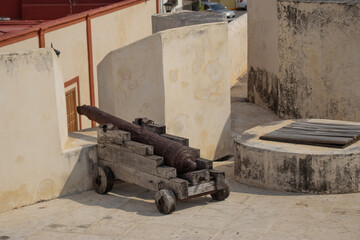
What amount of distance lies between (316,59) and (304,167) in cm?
443

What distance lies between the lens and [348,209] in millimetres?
9688

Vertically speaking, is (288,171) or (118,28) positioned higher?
(118,28)

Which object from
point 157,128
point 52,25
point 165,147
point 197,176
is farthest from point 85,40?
point 197,176

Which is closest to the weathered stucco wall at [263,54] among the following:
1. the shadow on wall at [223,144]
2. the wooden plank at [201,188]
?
the shadow on wall at [223,144]

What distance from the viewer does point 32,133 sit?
32.2 ft

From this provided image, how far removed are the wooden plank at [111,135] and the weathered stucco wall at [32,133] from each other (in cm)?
36

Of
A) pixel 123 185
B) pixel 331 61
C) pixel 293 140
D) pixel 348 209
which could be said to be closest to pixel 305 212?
pixel 348 209

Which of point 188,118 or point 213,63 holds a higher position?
point 213,63

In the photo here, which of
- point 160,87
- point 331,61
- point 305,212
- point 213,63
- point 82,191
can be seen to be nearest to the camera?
point 305,212

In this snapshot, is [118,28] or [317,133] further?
[118,28]

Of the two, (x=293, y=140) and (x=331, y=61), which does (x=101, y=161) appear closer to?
(x=293, y=140)

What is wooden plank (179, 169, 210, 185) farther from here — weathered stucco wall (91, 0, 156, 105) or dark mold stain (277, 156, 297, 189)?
weathered stucco wall (91, 0, 156, 105)

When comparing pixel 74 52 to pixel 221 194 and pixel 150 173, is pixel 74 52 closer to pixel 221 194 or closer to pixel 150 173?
pixel 150 173

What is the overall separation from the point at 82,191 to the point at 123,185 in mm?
623
